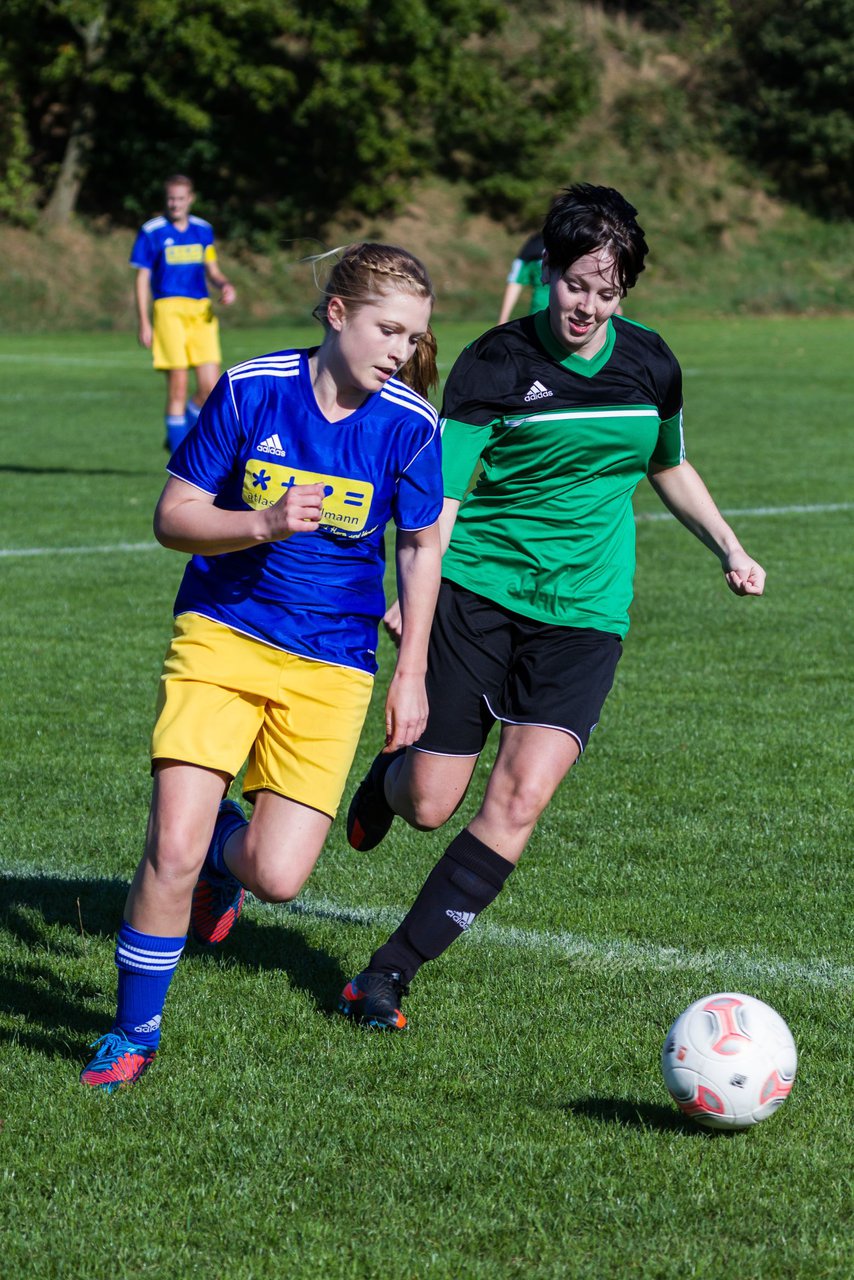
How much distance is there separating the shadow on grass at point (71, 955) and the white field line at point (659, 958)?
333mm

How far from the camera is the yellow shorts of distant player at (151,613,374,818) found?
3533 mm

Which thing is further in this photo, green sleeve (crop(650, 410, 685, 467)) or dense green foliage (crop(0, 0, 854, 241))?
dense green foliage (crop(0, 0, 854, 241))

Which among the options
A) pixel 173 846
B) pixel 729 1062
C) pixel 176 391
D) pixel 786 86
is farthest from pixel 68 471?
pixel 786 86

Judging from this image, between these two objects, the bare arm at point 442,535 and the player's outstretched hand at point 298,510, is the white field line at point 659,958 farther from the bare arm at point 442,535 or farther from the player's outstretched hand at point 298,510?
the player's outstretched hand at point 298,510

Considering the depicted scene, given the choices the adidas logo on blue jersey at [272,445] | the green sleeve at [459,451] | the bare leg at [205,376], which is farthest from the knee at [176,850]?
the bare leg at [205,376]

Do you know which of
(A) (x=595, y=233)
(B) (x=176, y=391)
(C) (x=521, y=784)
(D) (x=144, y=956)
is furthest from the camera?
(B) (x=176, y=391)

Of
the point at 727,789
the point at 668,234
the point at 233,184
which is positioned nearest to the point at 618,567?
the point at 727,789

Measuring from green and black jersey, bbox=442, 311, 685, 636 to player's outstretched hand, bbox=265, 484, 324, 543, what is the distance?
89cm

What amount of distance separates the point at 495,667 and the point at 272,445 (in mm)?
929

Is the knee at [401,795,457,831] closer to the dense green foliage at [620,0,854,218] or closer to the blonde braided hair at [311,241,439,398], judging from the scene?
the blonde braided hair at [311,241,439,398]

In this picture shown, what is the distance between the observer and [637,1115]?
3.38 metres

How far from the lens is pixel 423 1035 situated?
380cm

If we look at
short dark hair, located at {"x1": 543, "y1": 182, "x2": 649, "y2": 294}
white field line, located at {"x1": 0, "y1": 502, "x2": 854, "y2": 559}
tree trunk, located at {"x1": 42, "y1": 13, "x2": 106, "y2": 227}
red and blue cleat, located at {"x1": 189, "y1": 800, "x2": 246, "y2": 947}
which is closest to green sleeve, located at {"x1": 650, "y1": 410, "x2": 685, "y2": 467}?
short dark hair, located at {"x1": 543, "y1": 182, "x2": 649, "y2": 294}

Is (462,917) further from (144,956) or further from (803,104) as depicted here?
(803,104)
